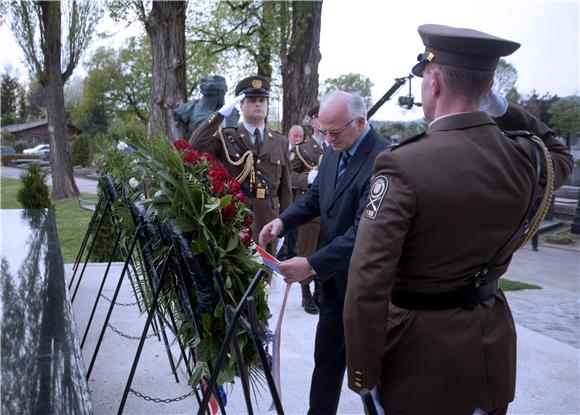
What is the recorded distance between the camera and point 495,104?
6.77 ft

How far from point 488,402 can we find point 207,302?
112cm

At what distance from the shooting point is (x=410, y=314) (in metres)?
1.66

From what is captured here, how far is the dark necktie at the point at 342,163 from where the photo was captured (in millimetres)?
2730

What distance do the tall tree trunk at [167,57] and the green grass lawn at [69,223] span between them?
2.90 meters

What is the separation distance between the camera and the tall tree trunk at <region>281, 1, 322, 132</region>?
1083 centimetres

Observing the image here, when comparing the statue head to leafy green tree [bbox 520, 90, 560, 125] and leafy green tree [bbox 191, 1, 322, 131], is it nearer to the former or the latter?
leafy green tree [bbox 191, 1, 322, 131]

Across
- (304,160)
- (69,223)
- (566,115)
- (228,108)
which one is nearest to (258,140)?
(228,108)

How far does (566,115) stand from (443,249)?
16.3 m

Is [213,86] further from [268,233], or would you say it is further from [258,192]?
[268,233]

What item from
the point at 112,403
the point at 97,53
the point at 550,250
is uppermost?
the point at 97,53

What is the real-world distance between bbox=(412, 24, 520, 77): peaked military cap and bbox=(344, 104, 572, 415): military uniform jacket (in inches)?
6.4

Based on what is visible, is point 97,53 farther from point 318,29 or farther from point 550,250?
point 550,250

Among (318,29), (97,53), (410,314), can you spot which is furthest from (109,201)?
(97,53)

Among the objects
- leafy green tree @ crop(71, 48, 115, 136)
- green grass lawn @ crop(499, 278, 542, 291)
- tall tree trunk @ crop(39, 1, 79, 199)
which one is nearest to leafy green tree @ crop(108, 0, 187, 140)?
green grass lawn @ crop(499, 278, 542, 291)
